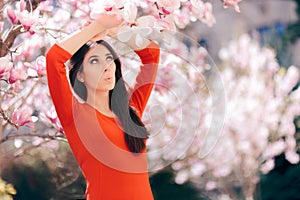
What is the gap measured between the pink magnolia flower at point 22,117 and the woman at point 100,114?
6.9 inches

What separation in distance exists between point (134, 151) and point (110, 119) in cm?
10

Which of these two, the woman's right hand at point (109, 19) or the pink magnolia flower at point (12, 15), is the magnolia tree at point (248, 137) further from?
the woman's right hand at point (109, 19)

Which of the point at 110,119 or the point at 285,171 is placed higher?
the point at 110,119

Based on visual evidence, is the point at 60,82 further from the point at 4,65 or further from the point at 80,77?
the point at 4,65

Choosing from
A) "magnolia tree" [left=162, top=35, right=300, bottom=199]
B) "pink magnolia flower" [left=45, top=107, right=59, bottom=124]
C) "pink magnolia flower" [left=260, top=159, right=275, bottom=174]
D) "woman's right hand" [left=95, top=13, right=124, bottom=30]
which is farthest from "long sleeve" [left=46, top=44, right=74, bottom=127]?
"pink magnolia flower" [left=260, top=159, right=275, bottom=174]

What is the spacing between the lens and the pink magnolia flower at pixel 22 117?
180 cm

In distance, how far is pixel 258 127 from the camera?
15.9ft

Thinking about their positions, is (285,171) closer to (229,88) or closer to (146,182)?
(229,88)

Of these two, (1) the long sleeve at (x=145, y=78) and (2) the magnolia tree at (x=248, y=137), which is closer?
(1) the long sleeve at (x=145, y=78)

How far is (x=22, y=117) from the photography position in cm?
180

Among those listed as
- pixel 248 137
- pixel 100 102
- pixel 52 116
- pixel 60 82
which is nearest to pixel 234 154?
pixel 248 137

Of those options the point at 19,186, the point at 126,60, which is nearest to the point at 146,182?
the point at 126,60

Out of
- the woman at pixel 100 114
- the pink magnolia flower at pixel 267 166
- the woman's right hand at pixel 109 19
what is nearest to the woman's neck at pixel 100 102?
the woman at pixel 100 114

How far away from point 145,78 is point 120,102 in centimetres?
13
